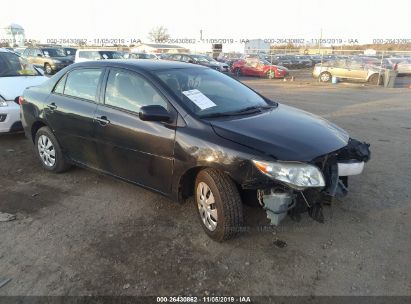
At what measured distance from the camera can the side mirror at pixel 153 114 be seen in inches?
141

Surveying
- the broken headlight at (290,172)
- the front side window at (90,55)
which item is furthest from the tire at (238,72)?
the broken headlight at (290,172)

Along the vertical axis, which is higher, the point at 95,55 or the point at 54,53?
the point at 95,55

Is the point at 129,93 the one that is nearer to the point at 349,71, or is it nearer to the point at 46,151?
the point at 46,151

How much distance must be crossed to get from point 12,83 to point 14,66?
0.91 metres

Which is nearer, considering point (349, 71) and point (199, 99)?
point (199, 99)

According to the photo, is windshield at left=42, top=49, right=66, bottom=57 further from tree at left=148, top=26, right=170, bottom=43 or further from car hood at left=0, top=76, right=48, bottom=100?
tree at left=148, top=26, right=170, bottom=43

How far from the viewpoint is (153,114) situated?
11.8 feet

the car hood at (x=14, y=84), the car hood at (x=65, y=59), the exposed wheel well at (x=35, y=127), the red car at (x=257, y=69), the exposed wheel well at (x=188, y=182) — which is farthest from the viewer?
the red car at (x=257, y=69)

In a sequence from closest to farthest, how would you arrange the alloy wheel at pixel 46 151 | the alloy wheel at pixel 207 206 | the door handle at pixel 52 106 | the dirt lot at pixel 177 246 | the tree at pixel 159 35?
the dirt lot at pixel 177 246 < the alloy wheel at pixel 207 206 < the door handle at pixel 52 106 < the alloy wheel at pixel 46 151 < the tree at pixel 159 35

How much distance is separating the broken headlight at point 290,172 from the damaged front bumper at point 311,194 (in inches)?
1.7

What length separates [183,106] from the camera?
373 centimetres

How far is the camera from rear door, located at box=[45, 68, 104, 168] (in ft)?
14.8

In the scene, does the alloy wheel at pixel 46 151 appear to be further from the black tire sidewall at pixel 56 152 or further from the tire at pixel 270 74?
the tire at pixel 270 74

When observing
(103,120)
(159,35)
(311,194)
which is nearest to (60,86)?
(103,120)
